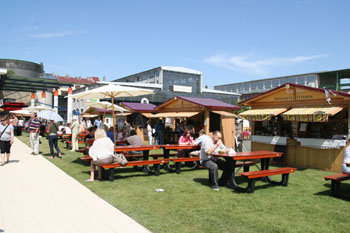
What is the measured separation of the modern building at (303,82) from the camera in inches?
1331

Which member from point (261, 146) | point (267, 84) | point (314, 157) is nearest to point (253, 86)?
point (267, 84)

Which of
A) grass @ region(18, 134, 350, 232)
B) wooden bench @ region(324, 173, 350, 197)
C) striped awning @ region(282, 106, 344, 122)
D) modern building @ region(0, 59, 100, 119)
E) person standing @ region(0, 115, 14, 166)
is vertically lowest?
grass @ region(18, 134, 350, 232)

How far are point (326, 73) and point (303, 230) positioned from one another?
129 feet

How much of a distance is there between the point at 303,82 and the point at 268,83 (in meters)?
7.27

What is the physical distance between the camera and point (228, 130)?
49.6 ft

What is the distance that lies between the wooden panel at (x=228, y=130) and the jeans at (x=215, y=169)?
8.23 metres

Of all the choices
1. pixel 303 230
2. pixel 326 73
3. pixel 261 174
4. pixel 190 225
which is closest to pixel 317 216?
pixel 303 230

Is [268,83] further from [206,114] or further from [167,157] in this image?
[167,157]

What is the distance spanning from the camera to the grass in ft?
13.3

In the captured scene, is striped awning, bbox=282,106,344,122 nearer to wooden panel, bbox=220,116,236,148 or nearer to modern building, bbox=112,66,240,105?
wooden panel, bbox=220,116,236,148

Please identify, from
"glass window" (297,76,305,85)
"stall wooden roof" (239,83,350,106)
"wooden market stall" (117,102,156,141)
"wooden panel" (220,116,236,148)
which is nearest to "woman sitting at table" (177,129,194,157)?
"stall wooden roof" (239,83,350,106)

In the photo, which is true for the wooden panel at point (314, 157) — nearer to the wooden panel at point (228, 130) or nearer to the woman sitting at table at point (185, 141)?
the woman sitting at table at point (185, 141)

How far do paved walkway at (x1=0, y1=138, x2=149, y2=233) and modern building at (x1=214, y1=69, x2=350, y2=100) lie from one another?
110ft

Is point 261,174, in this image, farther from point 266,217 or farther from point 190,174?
point 190,174
